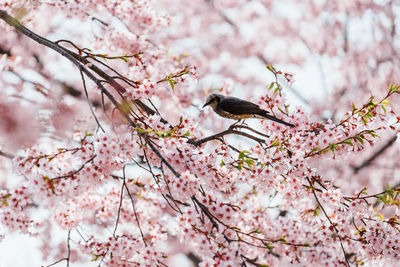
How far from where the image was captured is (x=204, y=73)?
39.0ft

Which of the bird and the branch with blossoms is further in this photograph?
the bird

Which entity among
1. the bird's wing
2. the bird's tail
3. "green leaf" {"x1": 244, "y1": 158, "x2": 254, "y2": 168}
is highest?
the bird's wing

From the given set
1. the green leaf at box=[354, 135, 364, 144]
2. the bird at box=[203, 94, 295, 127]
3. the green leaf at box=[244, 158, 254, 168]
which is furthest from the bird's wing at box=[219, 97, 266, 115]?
the green leaf at box=[354, 135, 364, 144]

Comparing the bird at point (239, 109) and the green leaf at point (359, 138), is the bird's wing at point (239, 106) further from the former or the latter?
the green leaf at point (359, 138)

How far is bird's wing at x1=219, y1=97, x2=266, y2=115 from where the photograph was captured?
3.40m

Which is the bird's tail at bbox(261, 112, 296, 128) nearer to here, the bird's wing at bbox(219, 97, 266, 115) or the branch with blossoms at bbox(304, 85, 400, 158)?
the bird's wing at bbox(219, 97, 266, 115)

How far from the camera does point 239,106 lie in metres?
3.42

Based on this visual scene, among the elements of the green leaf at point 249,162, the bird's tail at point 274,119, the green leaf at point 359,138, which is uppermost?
the bird's tail at point 274,119

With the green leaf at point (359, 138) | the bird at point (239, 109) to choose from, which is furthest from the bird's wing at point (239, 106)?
the green leaf at point (359, 138)

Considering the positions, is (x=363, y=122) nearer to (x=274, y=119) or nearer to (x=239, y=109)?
(x=274, y=119)

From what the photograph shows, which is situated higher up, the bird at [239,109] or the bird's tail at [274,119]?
the bird at [239,109]

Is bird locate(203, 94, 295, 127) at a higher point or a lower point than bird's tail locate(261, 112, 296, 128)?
higher

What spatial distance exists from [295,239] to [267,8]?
9.28 meters

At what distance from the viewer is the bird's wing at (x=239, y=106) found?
3396 mm
